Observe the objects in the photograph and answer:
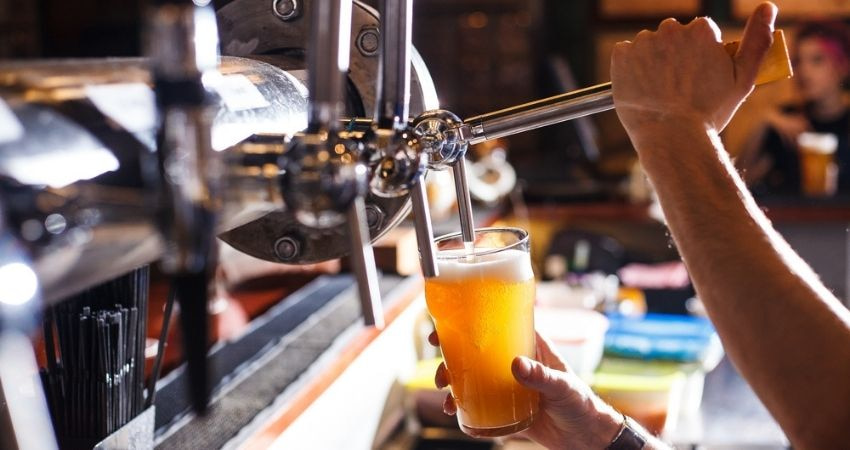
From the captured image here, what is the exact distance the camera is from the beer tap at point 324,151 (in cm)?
56

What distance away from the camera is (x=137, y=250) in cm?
52

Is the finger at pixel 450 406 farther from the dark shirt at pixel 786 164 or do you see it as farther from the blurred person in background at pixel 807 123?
the dark shirt at pixel 786 164

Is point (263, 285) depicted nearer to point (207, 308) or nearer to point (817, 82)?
point (207, 308)

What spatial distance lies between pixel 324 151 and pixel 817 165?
4.17 meters

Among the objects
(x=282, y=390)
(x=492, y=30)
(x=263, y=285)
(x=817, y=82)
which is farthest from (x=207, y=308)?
(x=492, y=30)

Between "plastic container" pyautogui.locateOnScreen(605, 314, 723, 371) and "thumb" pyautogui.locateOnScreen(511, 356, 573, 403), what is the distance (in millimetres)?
1086

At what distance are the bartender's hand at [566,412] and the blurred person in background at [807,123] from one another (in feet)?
10.6

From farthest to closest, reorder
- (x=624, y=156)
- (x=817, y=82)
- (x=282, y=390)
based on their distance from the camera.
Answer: (x=624, y=156) < (x=817, y=82) < (x=282, y=390)

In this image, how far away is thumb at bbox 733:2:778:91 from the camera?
34.2 inches

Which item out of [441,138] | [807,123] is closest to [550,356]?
[441,138]

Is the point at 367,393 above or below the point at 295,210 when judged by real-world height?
below

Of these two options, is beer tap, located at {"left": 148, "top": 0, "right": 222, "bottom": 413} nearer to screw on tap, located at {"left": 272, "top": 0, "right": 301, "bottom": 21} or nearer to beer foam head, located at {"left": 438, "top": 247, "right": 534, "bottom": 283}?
screw on tap, located at {"left": 272, "top": 0, "right": 301, "bottom": 21}

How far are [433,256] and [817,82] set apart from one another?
506 centimetres

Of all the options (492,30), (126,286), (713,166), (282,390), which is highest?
(492,30)
